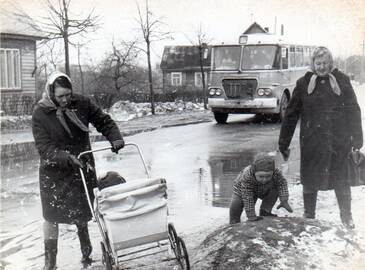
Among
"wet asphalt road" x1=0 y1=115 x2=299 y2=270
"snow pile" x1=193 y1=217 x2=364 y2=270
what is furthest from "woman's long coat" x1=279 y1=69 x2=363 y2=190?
"wet asphalt road" x1=0 y1=115 x2=299 y2=270

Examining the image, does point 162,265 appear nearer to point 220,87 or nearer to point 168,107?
point 220,87

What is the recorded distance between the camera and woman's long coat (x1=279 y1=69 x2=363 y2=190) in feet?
17.0

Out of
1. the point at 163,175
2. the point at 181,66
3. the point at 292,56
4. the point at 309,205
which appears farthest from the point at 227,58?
the point at 181,66

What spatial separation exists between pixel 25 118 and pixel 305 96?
15.1 meters

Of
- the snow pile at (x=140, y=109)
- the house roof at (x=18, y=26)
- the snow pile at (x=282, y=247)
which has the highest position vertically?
the house roof at (x=18, y=26)

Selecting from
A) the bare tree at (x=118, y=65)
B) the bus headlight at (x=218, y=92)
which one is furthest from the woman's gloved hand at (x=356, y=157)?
the bare tree at (x=118, y=65)

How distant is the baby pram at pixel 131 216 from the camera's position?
4.19 meters

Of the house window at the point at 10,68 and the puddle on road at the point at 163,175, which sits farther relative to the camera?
the house window at the point at 10,68

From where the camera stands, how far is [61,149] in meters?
4.87

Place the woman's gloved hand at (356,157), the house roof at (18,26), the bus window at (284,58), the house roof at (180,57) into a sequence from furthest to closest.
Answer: the house roof at (180,57)
the house roof at (18,26)
the bus window at (284,58)
the woman's gloved hand at (356,157)

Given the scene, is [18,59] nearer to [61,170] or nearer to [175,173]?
[175,173]

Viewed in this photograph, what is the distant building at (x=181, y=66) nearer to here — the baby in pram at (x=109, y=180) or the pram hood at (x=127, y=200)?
the baby in pram at (x=109, y=180)

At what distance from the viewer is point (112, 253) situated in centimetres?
423

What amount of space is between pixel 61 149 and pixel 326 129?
2.44 meters
